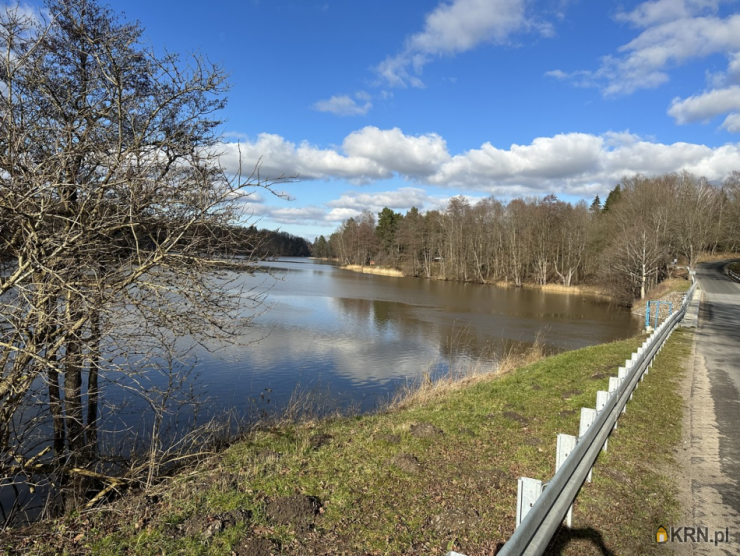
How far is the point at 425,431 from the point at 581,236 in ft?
182

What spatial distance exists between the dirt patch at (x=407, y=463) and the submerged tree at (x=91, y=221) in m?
3.01

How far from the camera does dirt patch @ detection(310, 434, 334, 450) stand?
20.0ft

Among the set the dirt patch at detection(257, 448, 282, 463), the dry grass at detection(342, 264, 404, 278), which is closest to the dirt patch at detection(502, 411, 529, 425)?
the dirt patch at detection(257, 448, 282, 463)

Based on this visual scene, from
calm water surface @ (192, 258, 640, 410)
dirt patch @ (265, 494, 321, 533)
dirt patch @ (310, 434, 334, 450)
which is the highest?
dirt patch @ (265, 494, 321, 533)

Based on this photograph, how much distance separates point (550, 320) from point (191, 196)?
28.2 meters

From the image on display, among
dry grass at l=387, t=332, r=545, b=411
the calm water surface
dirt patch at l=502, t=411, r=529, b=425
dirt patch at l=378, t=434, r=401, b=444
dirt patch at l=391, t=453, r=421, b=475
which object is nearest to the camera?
dirt patch at l=391, t=453, r=421, b=475

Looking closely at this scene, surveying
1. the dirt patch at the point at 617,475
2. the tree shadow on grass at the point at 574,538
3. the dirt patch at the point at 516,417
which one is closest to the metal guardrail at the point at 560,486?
the tree shadow on grass at the point at 574,538

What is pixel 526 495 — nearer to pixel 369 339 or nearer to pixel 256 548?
pixel 256 548

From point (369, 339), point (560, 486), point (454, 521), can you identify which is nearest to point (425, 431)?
point (454, 521)

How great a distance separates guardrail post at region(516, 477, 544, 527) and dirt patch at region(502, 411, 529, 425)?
12.8 ft

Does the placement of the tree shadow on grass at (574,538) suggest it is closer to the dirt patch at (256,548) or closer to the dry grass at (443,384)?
the dirt patch at (256,548)

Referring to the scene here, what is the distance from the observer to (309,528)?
3.80 meters

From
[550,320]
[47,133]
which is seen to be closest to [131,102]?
[47,133]

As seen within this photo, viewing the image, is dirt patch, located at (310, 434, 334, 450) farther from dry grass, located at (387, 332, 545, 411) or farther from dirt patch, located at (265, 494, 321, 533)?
dry grass, located at (387, 332, 545, 411)
